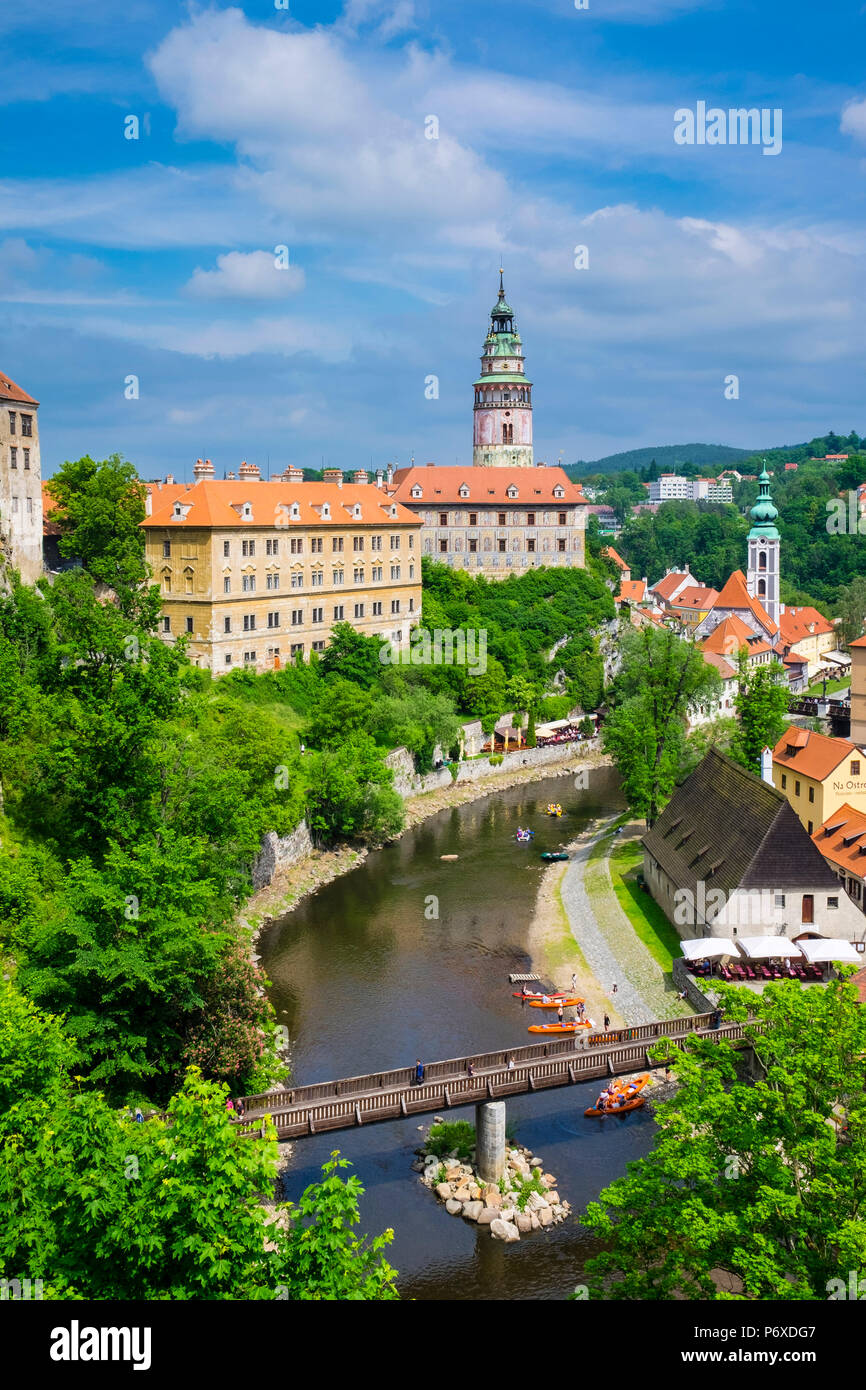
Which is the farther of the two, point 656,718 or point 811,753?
point 656,718

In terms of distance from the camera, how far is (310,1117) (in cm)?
2445

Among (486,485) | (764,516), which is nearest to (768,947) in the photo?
(486,485)

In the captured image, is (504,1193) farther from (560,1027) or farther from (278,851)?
(278,851)

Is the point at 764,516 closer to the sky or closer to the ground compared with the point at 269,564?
closer to the sky

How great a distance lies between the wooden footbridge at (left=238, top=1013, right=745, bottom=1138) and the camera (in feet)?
80.4

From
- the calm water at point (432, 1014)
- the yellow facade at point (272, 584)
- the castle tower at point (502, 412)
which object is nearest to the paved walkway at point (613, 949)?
the calm water at point (432, 1014)

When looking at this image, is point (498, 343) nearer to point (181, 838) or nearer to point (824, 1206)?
point (181, 838)

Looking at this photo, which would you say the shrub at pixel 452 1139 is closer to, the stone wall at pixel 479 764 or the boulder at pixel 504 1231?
the boulder at pixel 504 1231

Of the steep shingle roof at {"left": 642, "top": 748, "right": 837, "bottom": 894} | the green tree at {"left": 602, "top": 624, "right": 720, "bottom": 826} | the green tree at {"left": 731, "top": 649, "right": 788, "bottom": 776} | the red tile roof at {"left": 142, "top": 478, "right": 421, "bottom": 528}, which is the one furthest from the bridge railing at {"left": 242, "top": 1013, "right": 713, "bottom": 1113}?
the red tile roof at {"left": 142, "top": 478, "right": 421, "bottom": 528}

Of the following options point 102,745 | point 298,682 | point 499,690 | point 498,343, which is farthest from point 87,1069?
point 498,343

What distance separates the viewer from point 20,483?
48.1 meters

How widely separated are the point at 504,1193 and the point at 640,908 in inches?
695

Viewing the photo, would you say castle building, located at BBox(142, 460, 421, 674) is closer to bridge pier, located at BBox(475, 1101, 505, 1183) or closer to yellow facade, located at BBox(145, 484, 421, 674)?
yellow facade, located at BBox(145, 484, 421, 674)
